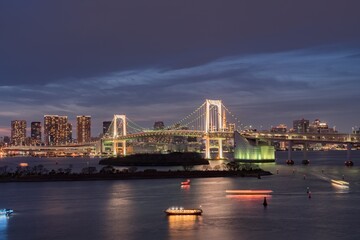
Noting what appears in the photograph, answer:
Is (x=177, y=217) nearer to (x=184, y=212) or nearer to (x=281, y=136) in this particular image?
(x=184, y=212)

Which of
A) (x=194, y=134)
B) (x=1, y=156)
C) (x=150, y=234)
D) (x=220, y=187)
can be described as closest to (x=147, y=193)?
(x=220, y=187)

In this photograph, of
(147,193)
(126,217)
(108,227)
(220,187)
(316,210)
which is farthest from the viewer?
(220,187)

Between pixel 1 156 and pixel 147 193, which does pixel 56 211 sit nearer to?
pixel 147 193

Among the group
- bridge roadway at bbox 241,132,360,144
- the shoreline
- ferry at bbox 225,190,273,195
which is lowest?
ferry at bbox 225,190,273,195

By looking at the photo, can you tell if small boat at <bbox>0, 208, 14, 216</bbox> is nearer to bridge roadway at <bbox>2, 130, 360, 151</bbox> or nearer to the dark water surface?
the dark water surface

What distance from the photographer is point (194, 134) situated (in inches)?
3317

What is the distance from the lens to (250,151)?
3012 inches

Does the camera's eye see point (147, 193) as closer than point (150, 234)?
No

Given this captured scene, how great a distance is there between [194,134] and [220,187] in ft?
145

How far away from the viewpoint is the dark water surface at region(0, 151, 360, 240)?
22.1m

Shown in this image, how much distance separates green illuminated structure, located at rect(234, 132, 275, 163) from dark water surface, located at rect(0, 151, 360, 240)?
114 ft

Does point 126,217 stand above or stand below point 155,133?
below

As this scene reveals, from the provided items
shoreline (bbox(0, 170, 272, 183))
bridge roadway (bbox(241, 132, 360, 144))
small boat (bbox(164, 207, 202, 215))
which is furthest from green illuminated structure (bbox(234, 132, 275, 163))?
small boat (bbox(164, 207, 202, 215))

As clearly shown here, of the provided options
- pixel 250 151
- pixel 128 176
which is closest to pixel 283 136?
pixel 250 151
